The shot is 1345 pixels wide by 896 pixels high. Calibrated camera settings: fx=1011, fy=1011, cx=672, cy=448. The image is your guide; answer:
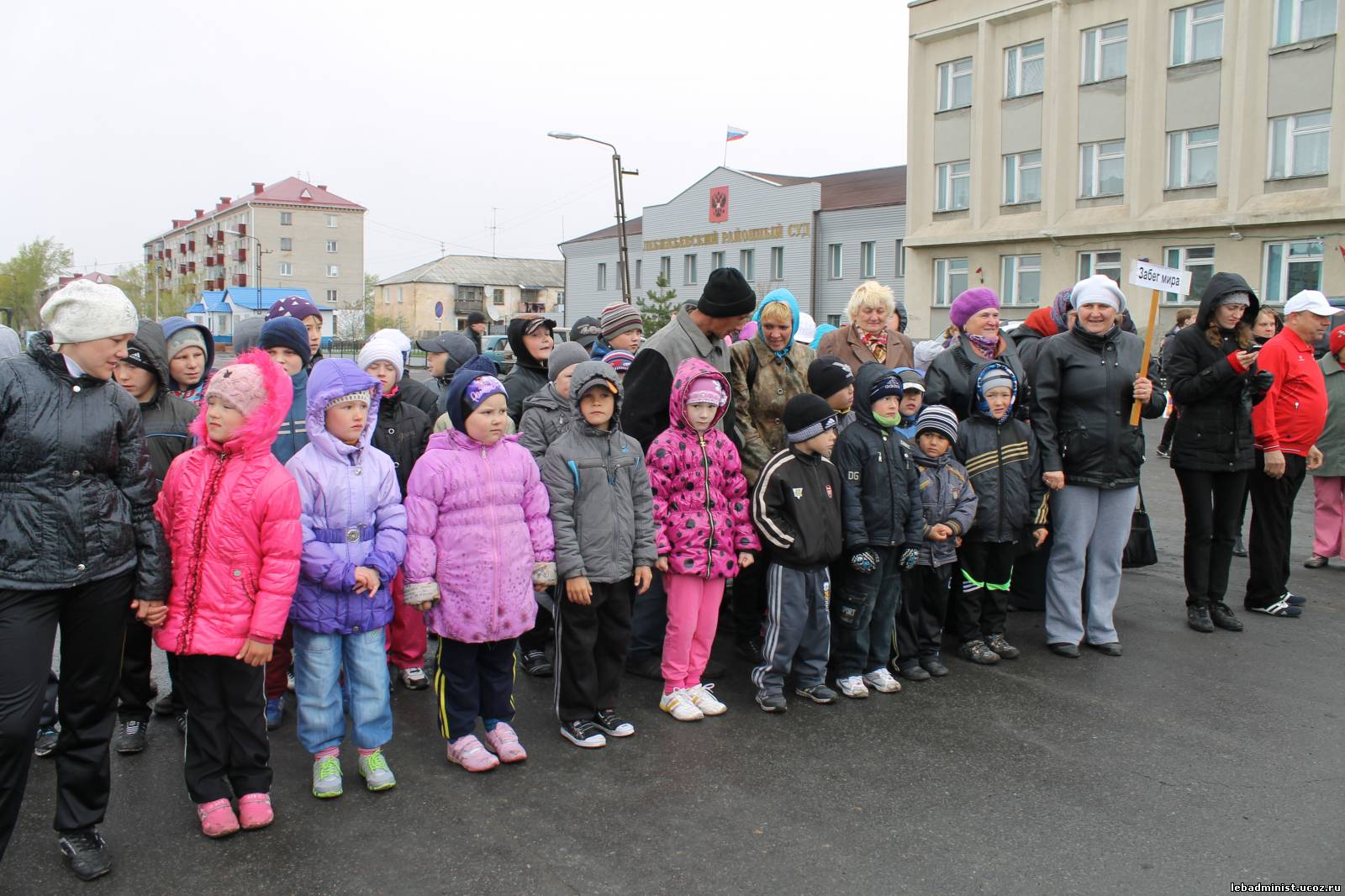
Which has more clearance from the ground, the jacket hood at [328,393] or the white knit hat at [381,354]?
the white knit hat at [381,354]

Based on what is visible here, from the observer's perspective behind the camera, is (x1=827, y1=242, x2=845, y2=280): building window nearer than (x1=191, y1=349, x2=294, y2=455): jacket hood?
No

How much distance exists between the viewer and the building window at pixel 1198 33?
94.8 ft

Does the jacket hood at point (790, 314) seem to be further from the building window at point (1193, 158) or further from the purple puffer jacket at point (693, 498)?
the building window at point (1193, 158)

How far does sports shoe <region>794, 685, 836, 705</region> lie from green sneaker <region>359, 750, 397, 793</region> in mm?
2198

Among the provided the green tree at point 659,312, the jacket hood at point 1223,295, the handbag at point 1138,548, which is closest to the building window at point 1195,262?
the green tree at point 659,312

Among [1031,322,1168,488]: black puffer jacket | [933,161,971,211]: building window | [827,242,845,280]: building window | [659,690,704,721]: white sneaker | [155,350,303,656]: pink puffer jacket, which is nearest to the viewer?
[155,350,303,656]: pink puffer jacket

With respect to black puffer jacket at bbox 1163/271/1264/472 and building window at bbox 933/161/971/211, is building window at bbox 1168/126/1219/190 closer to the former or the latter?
building window at bbox 933/161/971/211

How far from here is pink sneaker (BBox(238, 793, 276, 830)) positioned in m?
3.94

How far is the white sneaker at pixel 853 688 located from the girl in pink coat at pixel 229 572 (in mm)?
2957

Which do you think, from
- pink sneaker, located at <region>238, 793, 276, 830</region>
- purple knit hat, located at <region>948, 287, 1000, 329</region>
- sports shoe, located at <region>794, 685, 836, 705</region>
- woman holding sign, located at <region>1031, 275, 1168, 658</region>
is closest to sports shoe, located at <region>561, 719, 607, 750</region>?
sports shoe, located at <region>794, 685, 836, 705</region>

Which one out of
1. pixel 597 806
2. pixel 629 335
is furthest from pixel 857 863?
pixel 629 335

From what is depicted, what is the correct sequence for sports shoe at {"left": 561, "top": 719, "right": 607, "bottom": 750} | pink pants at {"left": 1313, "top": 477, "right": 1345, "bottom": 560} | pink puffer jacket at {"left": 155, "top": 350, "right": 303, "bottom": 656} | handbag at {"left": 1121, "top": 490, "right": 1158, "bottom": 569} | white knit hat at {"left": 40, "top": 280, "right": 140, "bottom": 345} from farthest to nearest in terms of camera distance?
pink pants at {"left": 1313, "top": 477, "right": 1345, "bottom": 560}
handbag at {"left": 1121, "top": 490, "right": 1158, "bottom": 569}
sports shoe at {"left": 561, "top": 719, "right": 607, "bottom": 750}
pink puffer jacket at {"left": 155, "top": 350, "right": 303, "bottom": 656}
white knit hat at {"left": 40, "top": 280, "right": 140, "bottom": 345}

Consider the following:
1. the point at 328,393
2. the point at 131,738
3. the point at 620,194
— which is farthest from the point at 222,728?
the point at 620,194

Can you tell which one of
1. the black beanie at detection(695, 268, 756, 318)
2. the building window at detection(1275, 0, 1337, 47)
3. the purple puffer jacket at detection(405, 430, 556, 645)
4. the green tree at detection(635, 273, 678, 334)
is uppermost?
the building window at detection(1275, 0, 1337, 47)
